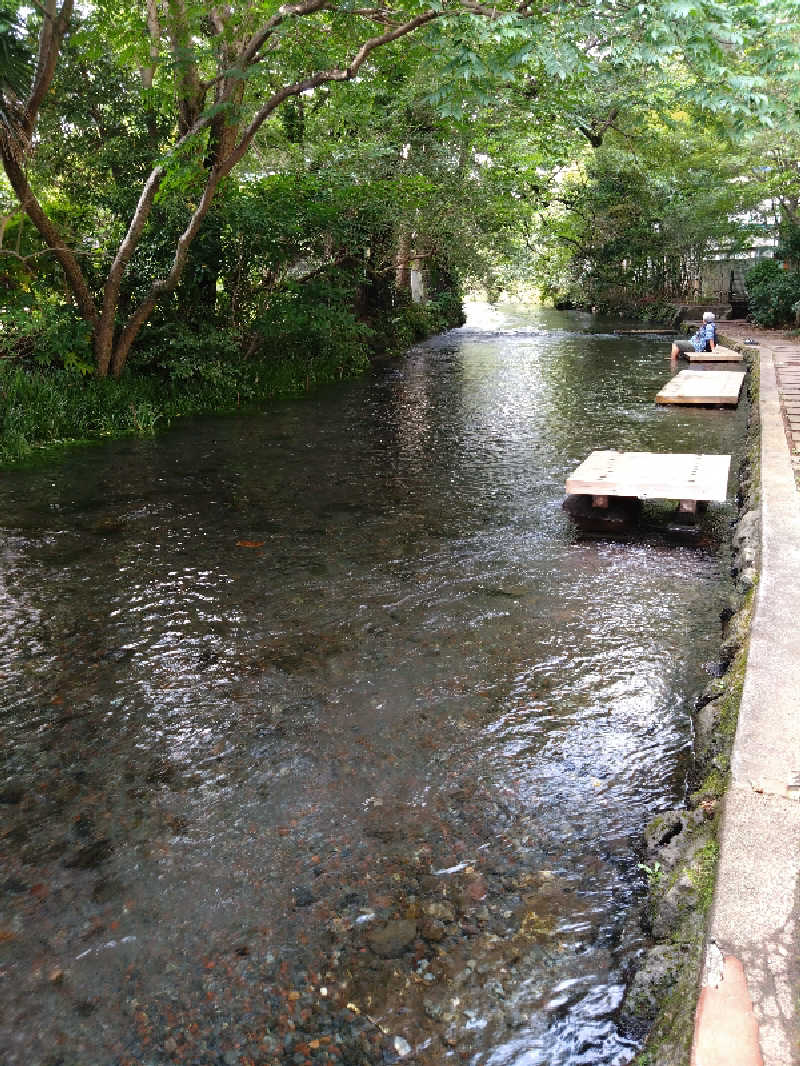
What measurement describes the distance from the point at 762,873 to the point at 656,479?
15.6ft

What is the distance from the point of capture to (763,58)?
21.0 ft

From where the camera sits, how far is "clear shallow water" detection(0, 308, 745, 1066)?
8.45 ft

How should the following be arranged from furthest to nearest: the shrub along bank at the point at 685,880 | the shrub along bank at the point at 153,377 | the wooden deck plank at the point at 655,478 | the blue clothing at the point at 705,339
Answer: the blue clothing at the point at 705,339
the shrub along bank at the point at 153,377
the wooden deck plank at the point at 655,478
the shrub along bank at the point at 685,880

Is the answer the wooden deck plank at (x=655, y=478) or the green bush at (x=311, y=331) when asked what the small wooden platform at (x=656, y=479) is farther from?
the green bush at (x=311, y=331)

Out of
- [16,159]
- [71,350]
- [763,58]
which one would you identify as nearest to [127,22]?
[16,159]

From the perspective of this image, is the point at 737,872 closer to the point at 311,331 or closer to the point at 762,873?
the point at 762,873

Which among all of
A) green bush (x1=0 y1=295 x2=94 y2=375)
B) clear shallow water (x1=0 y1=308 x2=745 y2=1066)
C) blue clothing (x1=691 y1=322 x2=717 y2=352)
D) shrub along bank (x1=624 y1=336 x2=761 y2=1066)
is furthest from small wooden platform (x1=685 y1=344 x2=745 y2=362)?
shrub along bank (x1=624 y1=336 x2=761 y2=1066)

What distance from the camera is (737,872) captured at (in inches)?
97.9

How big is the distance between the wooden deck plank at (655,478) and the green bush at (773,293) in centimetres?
1568

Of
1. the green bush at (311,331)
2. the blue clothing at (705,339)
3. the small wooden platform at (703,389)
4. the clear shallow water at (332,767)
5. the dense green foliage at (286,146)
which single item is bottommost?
the clear shallow water at (332,767)

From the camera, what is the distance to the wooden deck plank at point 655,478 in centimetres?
664

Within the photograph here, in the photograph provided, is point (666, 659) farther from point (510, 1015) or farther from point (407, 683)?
point (510, 1015)

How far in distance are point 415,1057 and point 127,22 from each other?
38.3 ft

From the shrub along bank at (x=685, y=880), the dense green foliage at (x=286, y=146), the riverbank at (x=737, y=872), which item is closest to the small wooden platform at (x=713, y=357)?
the dense green foliage at (x=286, y=146)
